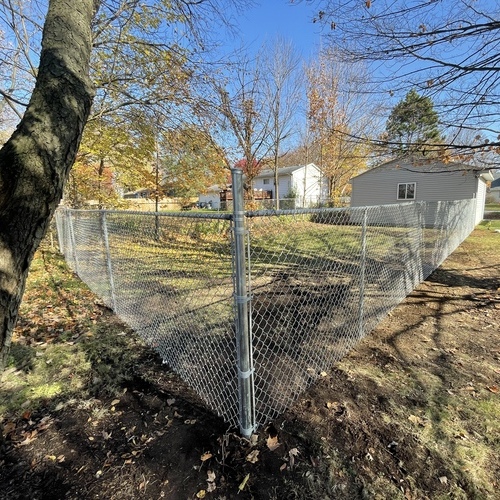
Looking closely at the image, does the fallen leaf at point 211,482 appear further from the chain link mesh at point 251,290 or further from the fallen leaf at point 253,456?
the chain link mesh at point 251,290

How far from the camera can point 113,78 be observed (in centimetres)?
655

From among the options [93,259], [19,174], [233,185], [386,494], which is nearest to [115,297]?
[93,259]

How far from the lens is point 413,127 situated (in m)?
4.63

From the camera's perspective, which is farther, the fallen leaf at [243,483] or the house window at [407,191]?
the house window at [407,191]

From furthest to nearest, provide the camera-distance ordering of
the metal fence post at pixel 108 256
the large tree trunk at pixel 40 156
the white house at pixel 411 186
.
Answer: the white house at pixel 411 186 < the metal fence post at pixel 108 256 < the large tree trunk at pixel 40 156

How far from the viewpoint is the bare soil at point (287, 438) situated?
Answer: 1.69 meters

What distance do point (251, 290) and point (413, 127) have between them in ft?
13.1

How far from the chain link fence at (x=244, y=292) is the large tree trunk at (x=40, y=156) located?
0.82 metres

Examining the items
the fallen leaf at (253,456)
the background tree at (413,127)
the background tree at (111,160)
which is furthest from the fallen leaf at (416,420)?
the background tree at (111,160)

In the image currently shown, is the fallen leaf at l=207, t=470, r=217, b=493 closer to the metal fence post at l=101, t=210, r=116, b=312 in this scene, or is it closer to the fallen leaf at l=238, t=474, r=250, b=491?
the fallen leaf at l=238, t=474, r=250, b=491

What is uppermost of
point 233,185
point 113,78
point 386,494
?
point 113,78

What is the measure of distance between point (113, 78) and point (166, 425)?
7231mm

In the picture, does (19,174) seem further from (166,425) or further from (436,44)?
(436,44)

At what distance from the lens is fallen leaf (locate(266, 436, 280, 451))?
1.94 meters
